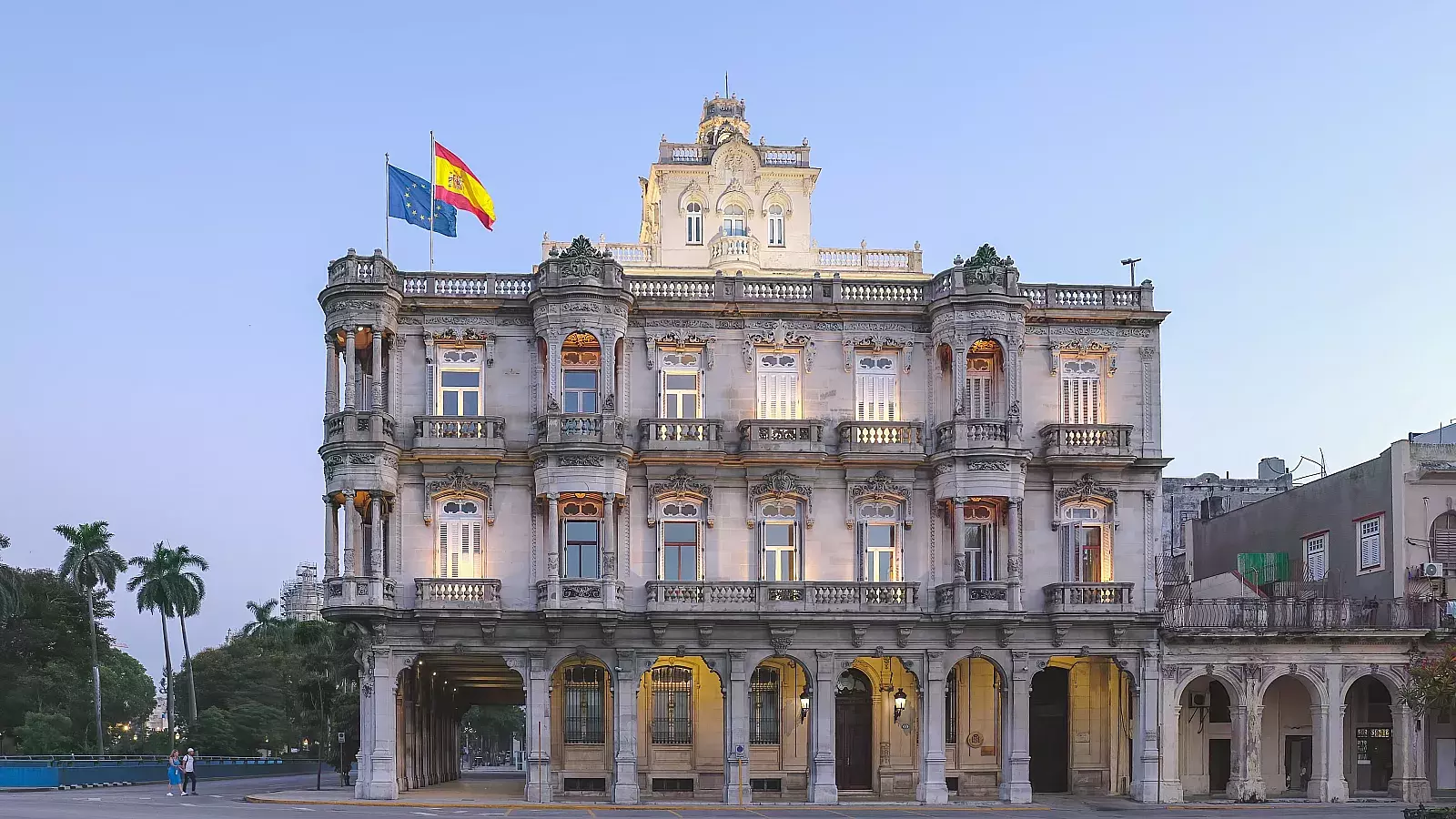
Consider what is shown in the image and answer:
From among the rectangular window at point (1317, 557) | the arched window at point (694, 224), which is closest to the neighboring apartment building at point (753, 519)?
the rectangular window at point (1317, 557)

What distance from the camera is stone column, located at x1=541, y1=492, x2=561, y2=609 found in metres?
45.3

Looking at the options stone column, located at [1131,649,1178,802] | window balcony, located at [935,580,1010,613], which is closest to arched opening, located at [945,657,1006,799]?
window balcony, located at [935,580,1010,613]

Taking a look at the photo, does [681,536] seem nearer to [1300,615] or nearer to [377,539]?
[377,539]

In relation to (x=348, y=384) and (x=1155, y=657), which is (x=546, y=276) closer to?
(x=348, y=384)

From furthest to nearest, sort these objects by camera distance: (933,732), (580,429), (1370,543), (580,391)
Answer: (1370,543) < (580,391) < (933,732) < (580,429)

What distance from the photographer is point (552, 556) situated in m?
45.8

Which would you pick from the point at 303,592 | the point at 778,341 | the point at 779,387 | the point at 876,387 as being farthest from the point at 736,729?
the point at 303,592

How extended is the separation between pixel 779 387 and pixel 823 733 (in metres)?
11.4

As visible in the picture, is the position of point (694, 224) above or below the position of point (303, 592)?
above

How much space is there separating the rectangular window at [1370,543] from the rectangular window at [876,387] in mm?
17713

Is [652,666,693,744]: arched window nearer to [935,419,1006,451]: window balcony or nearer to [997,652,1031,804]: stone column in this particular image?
[997,652,1031,804]: stone column

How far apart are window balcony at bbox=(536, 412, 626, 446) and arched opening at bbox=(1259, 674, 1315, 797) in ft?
81.7

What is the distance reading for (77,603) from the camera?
314 feet

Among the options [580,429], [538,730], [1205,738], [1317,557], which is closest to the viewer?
[538,730]
